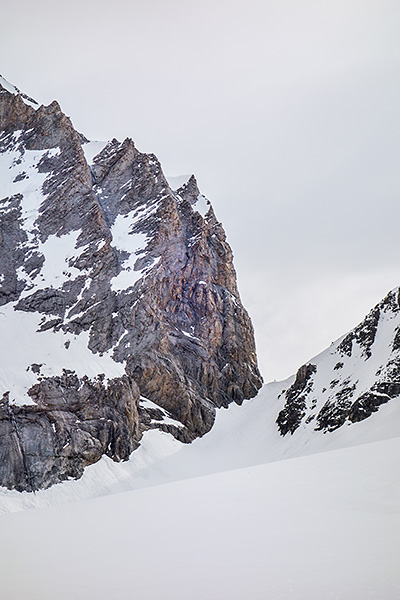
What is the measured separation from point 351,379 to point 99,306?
164 ft

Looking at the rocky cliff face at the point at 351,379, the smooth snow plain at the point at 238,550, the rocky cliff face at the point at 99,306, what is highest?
the rocky cliff face at the point at 99,306

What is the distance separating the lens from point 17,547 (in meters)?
17.9

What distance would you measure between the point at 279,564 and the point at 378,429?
213 feet

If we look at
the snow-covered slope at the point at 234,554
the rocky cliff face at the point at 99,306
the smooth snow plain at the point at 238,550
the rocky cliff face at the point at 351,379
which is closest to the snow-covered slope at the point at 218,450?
the rocky cliff face at the point at 99,306

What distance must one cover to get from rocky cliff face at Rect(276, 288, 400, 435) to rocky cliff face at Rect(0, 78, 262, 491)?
15.5 m

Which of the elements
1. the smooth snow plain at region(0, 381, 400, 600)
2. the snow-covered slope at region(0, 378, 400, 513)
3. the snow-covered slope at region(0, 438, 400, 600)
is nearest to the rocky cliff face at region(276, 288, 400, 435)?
the snow-covered slope at region(0, 378, 400, 513)

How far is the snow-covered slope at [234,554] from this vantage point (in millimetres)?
8969

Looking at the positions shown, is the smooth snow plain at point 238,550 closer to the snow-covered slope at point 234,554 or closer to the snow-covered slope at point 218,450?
the snow-covered slope at point 234,554

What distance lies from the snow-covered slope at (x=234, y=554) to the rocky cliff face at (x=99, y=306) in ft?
149

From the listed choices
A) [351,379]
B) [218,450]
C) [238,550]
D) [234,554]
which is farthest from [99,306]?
[234,554]

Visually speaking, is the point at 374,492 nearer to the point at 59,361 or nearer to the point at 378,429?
the point at 378,429

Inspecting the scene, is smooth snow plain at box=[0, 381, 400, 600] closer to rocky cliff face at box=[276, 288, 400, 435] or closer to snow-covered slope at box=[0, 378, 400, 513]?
snow-covered slope at box=[0, 378, 400, 513]

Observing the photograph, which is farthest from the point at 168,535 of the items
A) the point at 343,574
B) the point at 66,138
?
the point at 66,138

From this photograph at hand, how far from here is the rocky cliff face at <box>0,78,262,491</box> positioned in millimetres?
67500
